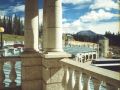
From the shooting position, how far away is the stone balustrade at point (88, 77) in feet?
12.5

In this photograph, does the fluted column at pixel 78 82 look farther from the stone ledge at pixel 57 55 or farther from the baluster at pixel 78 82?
the stone ledge at pixel 57 55

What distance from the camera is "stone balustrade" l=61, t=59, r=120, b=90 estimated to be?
150 inches

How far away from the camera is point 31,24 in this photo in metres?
8.60

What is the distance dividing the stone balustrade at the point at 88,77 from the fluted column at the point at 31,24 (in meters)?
2.15

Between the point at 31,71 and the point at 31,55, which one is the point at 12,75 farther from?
the point at 31,55

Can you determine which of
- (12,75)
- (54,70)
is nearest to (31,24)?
(12,75)

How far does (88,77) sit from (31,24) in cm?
423

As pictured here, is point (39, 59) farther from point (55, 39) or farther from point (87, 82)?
point (87, 82)

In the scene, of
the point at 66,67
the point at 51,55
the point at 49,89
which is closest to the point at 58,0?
the point at 51,55

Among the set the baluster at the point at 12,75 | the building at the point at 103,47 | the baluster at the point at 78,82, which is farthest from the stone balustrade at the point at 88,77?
the building at the point at 103,47

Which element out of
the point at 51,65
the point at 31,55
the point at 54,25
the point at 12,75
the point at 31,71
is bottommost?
the point at 12,75

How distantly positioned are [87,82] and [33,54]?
152 inches

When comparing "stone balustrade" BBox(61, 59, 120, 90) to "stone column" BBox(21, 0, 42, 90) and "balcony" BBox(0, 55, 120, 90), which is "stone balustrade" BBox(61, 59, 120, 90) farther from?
"stone column" BBox(21, 0, 42, 90)

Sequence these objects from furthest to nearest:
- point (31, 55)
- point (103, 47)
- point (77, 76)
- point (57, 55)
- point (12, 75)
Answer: point (103, 47), point (31, 55), point (12, 75), point (57, 55), point (77, 76)
